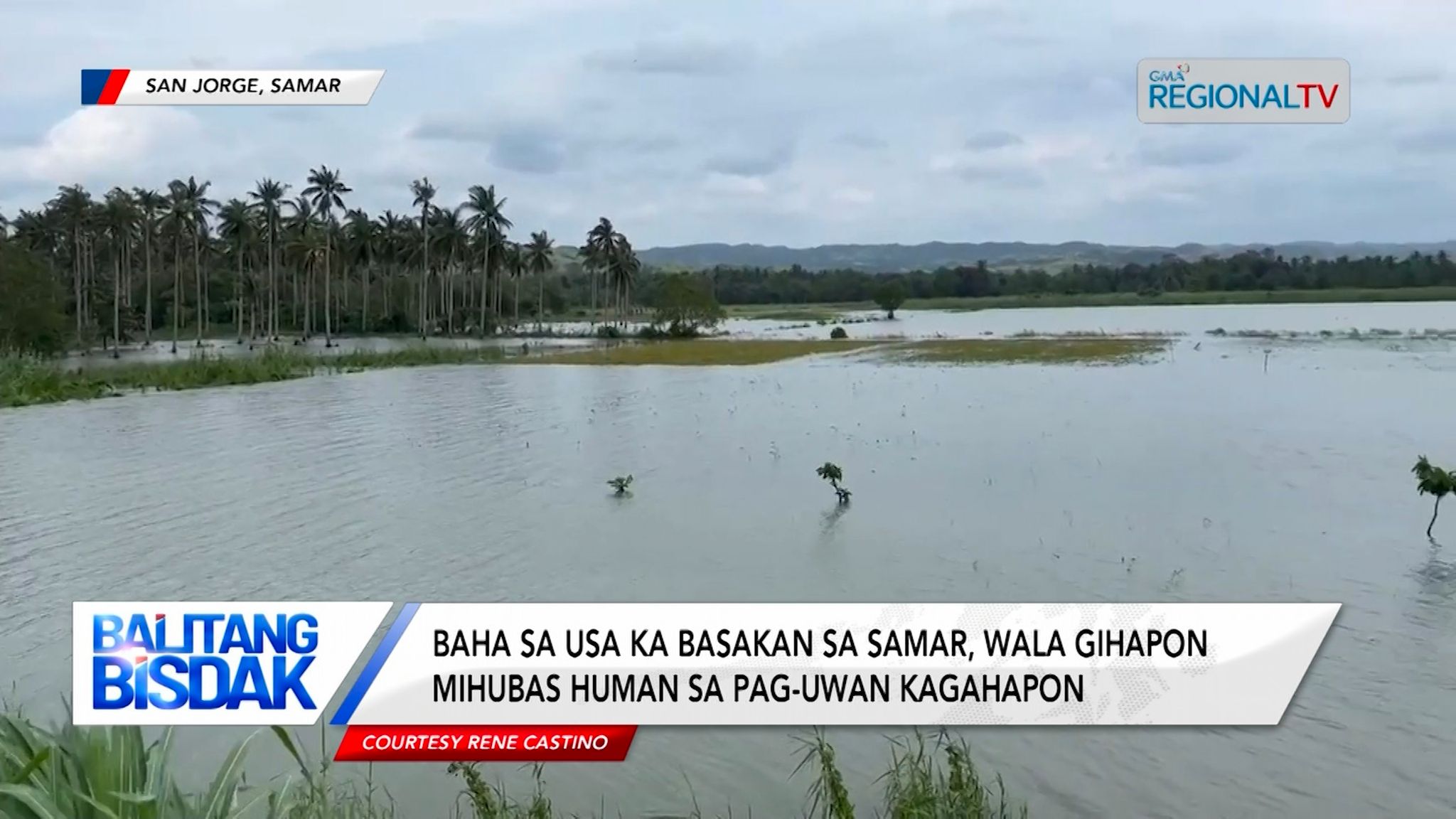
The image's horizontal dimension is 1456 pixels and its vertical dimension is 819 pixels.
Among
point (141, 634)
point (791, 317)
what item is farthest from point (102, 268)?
point (141, 634)

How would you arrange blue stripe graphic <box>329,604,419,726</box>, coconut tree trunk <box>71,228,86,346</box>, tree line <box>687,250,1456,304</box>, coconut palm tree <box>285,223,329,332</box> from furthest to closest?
tree line <box>687,250,1456,304</box>
coconut palm tree <box>285,223,329,332</box>
coconut tree trunk <box>71,228,86,346</box>
blue stripe graphic <box>329,604,419,726</box>

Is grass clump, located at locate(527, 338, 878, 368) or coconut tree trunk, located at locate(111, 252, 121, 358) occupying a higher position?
coconut tree trunk, located at locate(111, 252, 121, 358)

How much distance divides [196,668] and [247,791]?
A: 2.65 feet

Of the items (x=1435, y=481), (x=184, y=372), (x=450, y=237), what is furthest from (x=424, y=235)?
(x=1435, y=481)

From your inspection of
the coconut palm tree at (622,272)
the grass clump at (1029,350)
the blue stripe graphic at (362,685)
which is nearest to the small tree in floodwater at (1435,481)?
the blue stripe graphic at (362,685)

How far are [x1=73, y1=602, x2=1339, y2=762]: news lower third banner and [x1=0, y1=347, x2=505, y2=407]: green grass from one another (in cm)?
2232

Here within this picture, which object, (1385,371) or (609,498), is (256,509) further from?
(1385,371)

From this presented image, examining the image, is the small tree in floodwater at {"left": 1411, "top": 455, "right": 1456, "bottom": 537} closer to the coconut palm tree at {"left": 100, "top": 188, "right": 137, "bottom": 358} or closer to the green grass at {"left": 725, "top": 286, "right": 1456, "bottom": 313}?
the coconut palm tree at {"left": 100, "top": 188, "right": 137, "bottom": 358}

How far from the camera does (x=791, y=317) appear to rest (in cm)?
8488

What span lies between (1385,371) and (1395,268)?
4900 cm

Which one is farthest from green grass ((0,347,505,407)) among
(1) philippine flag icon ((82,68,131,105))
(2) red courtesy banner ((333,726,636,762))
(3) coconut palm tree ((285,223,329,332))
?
(2) red courtesy banner ((333,726,636,762))

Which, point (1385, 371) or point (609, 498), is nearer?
point (609, 498)

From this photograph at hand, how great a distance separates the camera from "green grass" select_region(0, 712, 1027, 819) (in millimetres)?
3455

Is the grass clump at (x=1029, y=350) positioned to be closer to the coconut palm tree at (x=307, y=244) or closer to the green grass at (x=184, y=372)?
the green grass at (x=184, y=372)
